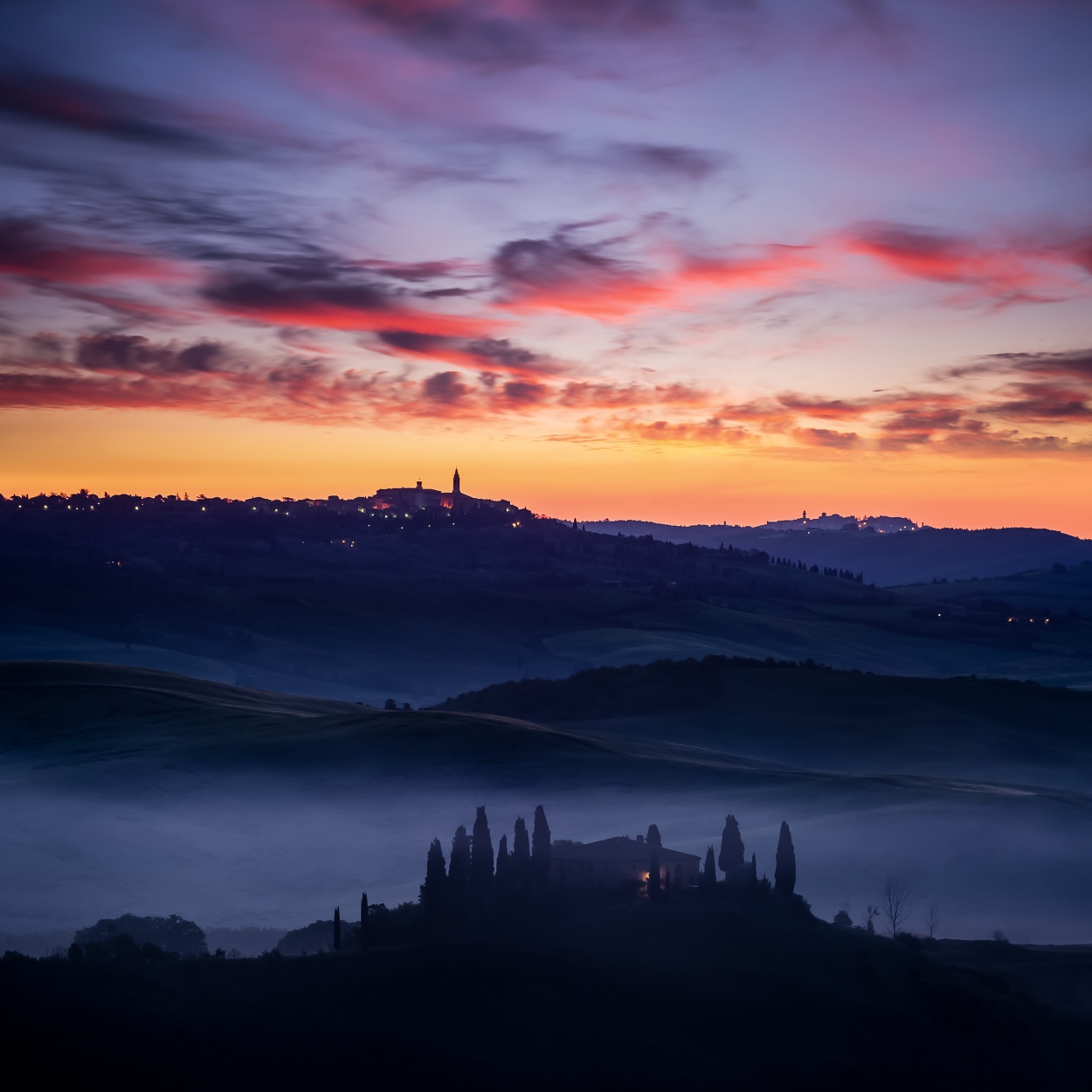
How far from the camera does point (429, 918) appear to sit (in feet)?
227

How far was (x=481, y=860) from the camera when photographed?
240ft

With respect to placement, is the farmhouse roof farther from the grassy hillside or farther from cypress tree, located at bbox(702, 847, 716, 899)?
the grassy hillside

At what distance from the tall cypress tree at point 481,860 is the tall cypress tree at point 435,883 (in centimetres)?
208

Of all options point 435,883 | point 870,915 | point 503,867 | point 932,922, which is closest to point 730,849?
point 870,915

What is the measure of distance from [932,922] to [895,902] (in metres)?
4.27

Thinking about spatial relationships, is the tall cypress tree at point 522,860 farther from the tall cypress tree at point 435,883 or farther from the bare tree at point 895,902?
the bare tree at point 895,902

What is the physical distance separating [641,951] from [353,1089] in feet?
59.5

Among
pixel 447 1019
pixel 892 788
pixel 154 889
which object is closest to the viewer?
pixel 447 1019

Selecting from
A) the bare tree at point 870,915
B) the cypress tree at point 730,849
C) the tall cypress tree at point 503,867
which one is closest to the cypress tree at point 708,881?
the cypress tree at point 730,849

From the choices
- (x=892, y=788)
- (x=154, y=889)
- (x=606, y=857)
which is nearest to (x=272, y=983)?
(x=606, y=857)

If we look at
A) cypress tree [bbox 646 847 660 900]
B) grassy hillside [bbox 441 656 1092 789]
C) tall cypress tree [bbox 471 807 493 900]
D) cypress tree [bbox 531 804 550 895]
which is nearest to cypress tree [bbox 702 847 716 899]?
cypress tree [bbox 646 847 660 900]

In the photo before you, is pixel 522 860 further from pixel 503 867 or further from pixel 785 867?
pixel 785 867

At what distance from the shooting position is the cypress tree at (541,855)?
71.4m

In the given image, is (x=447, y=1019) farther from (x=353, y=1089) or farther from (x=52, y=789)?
(x=52, y=789)
